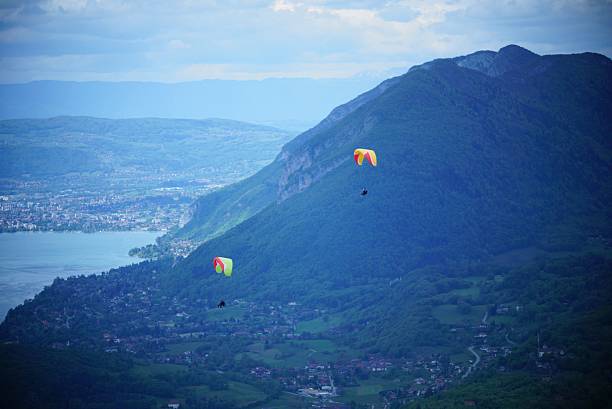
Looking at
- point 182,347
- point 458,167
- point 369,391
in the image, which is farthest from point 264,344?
point 458,167

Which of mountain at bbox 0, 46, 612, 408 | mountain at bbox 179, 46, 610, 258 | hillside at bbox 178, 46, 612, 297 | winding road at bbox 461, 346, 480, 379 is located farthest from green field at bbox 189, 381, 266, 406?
mountain at bbox 179, 46, 610, 258

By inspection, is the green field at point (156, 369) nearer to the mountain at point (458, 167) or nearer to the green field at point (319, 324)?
the green field at point (319, 324)

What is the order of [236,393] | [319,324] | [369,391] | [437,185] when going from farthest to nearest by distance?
[437,185] < [319,324] < [369,391] < [236,393]

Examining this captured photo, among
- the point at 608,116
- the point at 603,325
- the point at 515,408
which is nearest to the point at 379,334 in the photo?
the point at 603,325

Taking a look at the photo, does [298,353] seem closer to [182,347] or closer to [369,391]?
[182,347]

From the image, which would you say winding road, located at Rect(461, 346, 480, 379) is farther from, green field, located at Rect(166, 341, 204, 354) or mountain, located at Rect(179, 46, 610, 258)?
mountain, located at Rect(179, 46, 610, 258)

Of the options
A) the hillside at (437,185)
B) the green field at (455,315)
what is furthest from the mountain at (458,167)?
the green field at (455,315)
